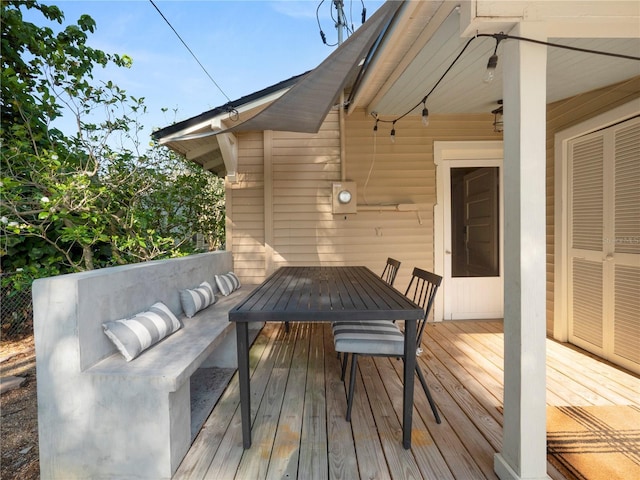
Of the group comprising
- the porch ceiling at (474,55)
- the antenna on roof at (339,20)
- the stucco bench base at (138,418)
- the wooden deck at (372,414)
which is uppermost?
the antenna on roof at (339,20)

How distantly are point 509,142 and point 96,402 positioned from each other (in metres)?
2.38

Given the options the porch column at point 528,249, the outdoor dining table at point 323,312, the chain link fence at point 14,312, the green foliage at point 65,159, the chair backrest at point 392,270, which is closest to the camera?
the porch column at point 528,249

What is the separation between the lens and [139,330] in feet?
6.00

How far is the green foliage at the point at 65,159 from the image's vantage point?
3.16m

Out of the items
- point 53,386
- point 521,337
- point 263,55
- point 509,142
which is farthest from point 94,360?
point 263,55

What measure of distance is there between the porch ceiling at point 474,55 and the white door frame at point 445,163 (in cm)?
43

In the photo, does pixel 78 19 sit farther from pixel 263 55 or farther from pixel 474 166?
pixel 474 166

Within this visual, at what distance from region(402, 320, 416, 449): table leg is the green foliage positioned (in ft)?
11.1

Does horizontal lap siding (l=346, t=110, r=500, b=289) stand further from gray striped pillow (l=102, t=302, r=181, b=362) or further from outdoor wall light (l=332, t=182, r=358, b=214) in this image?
gray striped pillow (l=102, t=302, r=181, b=362)

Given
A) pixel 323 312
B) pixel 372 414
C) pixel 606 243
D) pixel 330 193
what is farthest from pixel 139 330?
pixel 606 243

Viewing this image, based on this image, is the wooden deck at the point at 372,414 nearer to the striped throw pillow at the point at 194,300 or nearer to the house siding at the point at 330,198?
the striped throw pillow at the point at 194,300

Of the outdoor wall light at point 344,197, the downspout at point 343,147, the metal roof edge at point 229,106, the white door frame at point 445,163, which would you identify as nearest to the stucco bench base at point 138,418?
the metal roof edge at point 229,106

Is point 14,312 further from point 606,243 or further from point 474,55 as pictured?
point 606,243

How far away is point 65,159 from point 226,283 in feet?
7.45
